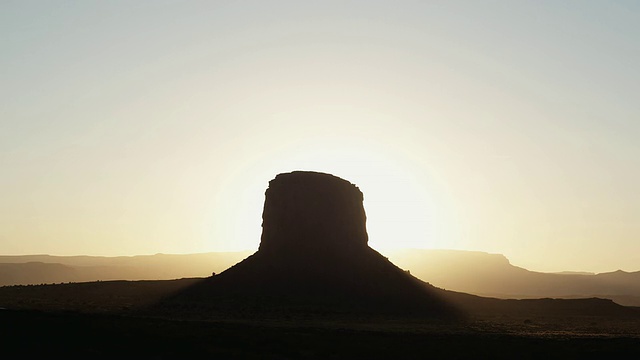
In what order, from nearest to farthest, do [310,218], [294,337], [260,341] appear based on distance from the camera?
[260,341]
[294,337]
[310,218]

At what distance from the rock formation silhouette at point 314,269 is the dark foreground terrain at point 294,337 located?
5.68 metres

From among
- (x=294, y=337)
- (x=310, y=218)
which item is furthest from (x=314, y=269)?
(x=294, y=337)

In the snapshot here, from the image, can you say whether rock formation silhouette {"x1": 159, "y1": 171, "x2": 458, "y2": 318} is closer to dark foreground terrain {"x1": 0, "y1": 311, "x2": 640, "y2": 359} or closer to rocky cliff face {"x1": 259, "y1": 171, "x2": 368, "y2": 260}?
rocky cliff face {"x1": 259, "y1": 171, "x2": 368, "y2": 260}

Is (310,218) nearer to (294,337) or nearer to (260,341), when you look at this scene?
(294,337)

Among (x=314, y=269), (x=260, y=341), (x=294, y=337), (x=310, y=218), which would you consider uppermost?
(x=310, y=218)

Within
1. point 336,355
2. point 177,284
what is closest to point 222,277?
point 177,284

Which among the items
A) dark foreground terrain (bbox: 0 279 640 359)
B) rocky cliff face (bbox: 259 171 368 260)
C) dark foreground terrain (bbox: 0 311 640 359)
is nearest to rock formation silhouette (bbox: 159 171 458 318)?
rocky cliff face (bbox: 259 171 368 260)

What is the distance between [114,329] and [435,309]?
118ft

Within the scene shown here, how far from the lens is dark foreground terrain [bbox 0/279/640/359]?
1288 inches

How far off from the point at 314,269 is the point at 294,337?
1083 inches

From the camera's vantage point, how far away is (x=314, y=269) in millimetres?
65938

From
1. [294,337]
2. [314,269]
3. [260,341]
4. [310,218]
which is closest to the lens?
[260,341]

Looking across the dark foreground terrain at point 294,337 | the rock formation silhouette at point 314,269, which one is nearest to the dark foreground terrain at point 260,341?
the dark foreground terrain at point 294,337

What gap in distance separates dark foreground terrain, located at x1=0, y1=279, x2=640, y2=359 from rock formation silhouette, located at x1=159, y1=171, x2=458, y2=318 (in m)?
5.68
